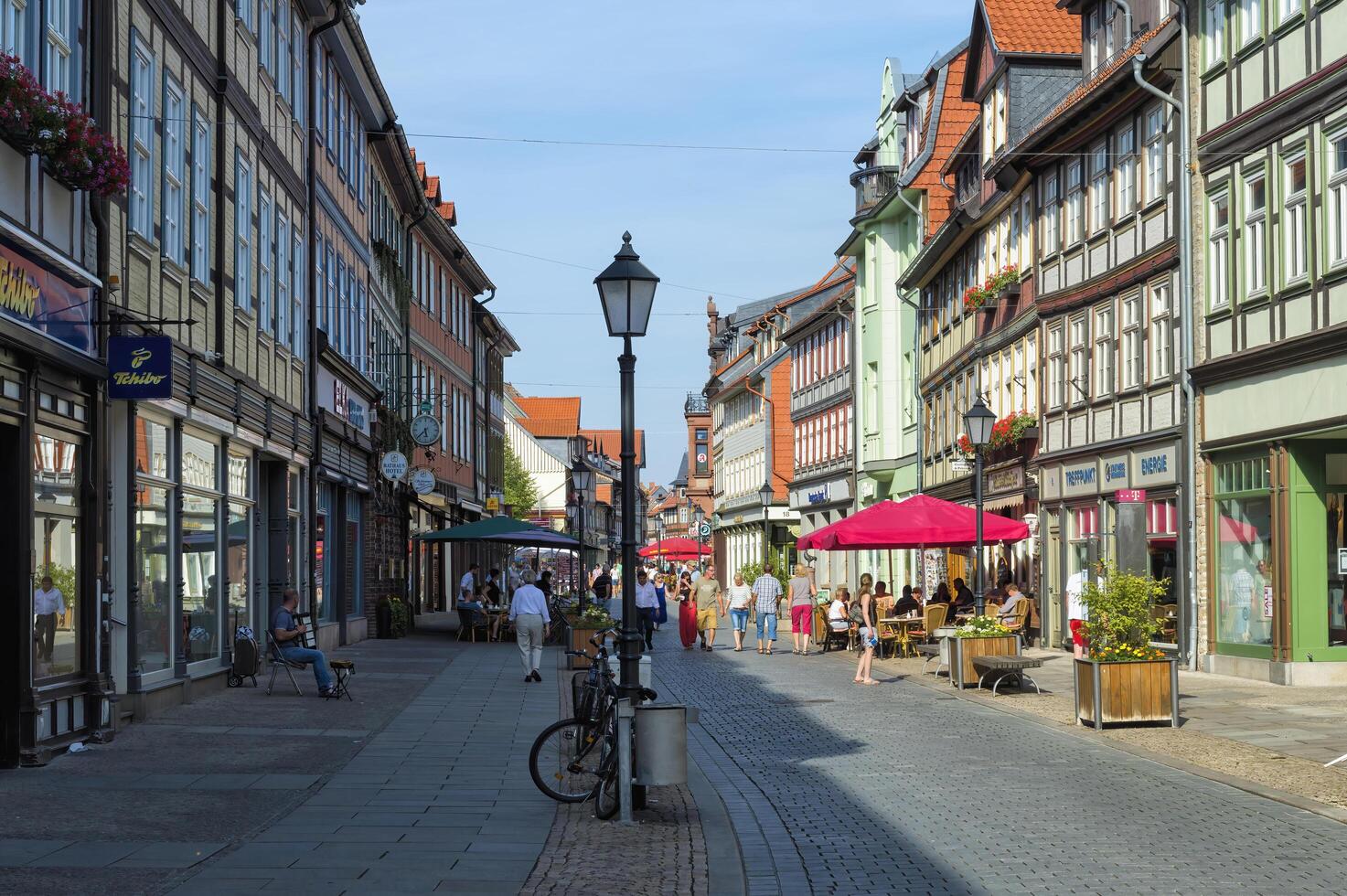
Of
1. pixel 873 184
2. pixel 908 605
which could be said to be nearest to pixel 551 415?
pixel 873 184

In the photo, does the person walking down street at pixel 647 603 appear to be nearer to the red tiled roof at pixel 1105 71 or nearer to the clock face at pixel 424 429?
the clock face at pixel 424 429

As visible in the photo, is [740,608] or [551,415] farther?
[551,415]

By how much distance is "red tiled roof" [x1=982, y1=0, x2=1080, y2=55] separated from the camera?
35000mm

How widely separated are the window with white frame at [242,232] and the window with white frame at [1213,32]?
13.4 metres

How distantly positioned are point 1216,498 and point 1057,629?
7645 mm

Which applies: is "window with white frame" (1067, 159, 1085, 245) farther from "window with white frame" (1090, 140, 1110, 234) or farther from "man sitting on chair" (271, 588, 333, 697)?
"man sitting on chair" (271, 588, 333, 697)

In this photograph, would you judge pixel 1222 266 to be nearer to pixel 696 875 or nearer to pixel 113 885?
pixel 696 875

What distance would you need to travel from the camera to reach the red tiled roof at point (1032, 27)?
35.0 metres

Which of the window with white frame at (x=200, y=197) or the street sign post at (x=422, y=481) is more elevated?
the window with white frame at (x=200, y=197)

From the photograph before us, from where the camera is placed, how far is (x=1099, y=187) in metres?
29.7

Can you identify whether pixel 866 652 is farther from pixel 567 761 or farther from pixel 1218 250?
pixel 567 761

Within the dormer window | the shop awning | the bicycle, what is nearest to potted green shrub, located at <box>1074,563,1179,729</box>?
the bicycle

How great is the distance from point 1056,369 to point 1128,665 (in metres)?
15.8

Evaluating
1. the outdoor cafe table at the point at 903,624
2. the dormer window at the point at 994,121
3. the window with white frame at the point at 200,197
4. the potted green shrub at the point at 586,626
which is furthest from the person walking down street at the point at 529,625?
the dormer window at the point at 994,121
